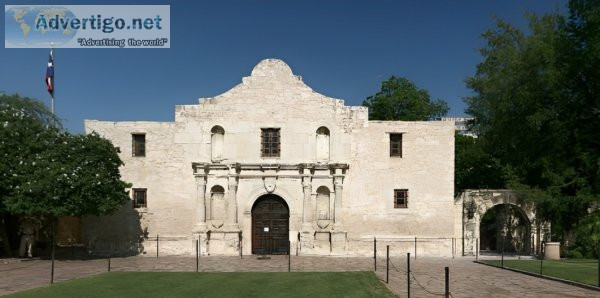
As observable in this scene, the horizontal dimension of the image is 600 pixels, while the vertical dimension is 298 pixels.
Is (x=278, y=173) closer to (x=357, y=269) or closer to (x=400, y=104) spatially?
(x=357, y=269)

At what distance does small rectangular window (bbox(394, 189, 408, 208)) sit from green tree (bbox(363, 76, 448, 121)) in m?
18.4

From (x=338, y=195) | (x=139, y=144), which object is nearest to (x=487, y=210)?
(x=338, y=195)

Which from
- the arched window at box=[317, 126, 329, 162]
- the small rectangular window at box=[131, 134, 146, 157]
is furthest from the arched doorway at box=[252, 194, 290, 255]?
the small rectangular window at box=[131, 134, 146, 157]

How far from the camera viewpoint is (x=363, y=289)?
42.6ft

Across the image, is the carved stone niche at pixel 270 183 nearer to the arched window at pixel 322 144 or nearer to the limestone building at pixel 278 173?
the limestone building at pixel 278 173

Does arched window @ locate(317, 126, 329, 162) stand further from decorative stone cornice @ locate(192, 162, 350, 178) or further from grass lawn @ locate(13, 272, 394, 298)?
grass lawn @ locate(13, 272, 394, 298)

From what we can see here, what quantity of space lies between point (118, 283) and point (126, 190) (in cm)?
1141

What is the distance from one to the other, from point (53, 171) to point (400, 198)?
16071 mm

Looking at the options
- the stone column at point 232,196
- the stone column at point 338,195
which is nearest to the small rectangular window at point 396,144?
the stone column at point 338,195

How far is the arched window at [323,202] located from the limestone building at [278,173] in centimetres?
7

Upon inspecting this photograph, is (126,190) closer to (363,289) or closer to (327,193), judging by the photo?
(327,193)

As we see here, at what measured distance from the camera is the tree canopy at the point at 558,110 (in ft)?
78.4

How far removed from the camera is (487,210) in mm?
25984

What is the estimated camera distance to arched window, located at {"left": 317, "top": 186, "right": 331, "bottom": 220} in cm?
2489
